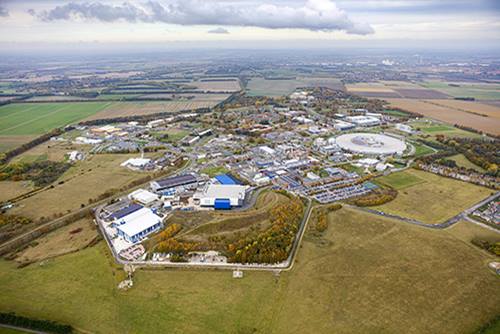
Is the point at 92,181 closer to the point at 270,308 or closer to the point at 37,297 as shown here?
the point at 37,297

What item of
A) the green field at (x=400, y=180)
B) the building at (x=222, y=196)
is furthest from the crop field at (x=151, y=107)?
the green field at (x=400, y=180)

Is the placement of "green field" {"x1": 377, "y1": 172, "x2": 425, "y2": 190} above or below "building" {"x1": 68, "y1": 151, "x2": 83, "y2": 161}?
above

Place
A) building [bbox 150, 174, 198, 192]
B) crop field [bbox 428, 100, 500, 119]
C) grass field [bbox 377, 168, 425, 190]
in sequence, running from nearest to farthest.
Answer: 1. building [bbox 150, 174, 198, 192]
2. grass field [bbox 377, 168, 425, 190]
3. crop field [bbox 428, 100, 500, 119]

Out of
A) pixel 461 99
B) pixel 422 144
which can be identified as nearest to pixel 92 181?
pixel 422 144

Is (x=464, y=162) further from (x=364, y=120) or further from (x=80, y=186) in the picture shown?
(x=80, y=186)

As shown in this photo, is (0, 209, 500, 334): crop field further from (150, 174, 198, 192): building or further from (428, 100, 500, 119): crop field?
(428, 100, 500, 119): crop field

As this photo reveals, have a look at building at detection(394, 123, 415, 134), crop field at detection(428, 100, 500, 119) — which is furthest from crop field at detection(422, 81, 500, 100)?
building at detection(394, 123, 415, 134)
